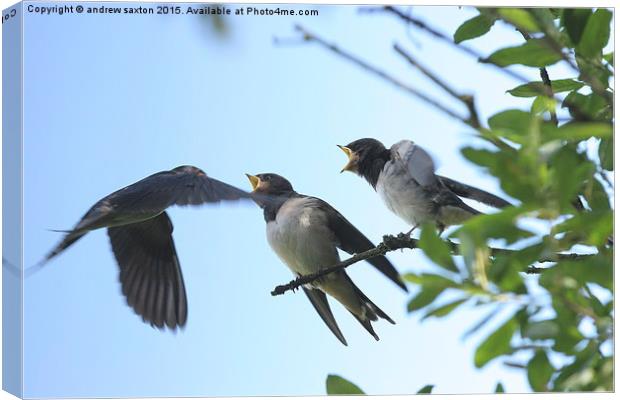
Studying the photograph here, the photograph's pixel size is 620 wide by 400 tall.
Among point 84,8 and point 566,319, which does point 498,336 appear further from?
point 84,8

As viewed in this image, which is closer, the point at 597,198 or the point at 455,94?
the point at 455,94

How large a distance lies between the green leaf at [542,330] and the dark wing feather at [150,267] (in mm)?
1397

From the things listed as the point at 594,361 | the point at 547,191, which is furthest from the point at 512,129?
the point at 594,361

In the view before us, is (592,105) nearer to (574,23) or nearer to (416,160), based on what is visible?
(574,23)

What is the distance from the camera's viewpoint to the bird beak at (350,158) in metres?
1.82

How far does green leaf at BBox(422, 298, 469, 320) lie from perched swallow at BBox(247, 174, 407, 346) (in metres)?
1.24

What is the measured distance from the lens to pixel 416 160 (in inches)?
70.9

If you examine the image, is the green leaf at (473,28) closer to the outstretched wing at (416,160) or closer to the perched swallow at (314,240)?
the outstretched wing at (416,160)

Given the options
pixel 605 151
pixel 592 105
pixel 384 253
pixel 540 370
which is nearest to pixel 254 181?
pixel 384 253

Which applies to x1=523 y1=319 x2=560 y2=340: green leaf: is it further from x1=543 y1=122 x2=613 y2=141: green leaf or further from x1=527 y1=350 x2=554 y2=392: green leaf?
x1=543 y1=122 x2=613 y2=141: green leaf

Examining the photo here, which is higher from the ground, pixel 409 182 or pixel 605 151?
pixel 409 182

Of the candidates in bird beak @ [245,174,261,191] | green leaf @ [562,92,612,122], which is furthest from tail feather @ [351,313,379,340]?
green leaf @ [562,92,612,122]

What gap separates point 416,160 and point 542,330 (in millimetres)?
1213

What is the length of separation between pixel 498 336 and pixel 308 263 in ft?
4.60
